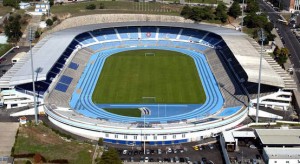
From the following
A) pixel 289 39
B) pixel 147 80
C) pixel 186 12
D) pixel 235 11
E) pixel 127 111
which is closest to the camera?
pixel 127 111

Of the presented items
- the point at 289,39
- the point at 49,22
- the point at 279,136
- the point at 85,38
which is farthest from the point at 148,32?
the point at 279,136

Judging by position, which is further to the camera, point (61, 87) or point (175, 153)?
point (61, 87)

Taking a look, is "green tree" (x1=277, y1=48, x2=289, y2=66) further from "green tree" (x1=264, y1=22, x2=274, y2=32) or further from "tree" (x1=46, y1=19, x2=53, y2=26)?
→ "tree" (x1=46, y1=19, x2=53, y2=26)

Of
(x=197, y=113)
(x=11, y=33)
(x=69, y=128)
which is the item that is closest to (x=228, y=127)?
(x=197, y=113)

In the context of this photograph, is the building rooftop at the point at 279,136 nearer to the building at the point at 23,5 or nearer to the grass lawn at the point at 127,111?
the grass lawn at the point at 127,111

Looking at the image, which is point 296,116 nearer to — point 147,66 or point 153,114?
point 153,114

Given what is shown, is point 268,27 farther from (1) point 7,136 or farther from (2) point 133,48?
(1) point 7,136

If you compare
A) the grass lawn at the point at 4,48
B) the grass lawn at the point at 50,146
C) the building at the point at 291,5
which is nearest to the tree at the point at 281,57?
the grass lawn at the point at 50,146
